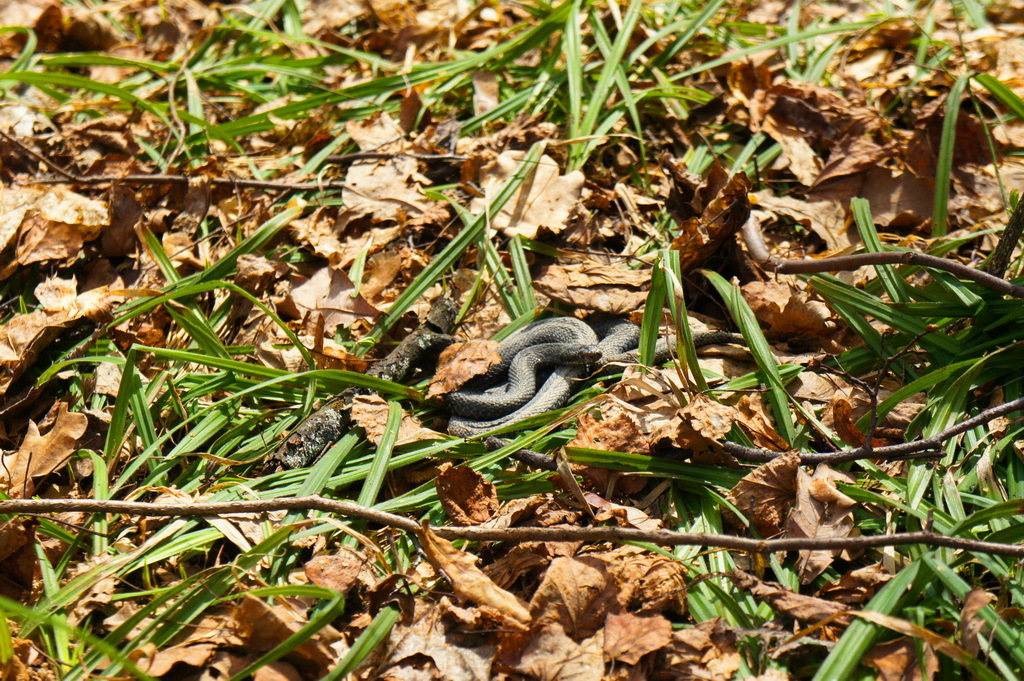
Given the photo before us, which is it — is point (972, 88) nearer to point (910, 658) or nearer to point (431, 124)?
point (431, 124)

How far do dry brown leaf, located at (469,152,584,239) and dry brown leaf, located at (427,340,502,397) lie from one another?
31.7 inches

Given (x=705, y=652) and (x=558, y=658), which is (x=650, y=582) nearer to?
(x=705, y=652)

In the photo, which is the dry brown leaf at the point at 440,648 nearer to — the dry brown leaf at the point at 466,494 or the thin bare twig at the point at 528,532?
the thin bare twig at the point at 528,532

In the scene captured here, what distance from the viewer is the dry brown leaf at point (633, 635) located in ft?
8.42

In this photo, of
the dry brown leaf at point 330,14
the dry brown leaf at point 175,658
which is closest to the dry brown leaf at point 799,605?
the dry brown leaf at point 175,658

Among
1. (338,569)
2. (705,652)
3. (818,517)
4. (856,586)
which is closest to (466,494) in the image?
(338,569)

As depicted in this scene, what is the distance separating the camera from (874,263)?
3443 millimetres

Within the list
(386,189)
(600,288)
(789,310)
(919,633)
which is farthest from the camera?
(386,189)

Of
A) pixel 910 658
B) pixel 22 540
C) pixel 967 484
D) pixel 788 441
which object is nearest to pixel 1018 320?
pixel 967 484

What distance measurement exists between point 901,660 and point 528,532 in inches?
52.8

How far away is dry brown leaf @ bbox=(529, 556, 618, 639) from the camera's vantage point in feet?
8.86

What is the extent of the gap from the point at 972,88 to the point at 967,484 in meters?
3.16

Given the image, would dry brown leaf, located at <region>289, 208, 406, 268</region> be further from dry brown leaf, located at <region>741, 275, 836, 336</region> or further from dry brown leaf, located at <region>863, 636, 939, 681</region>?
dry brown leaf, located at <region>863, 636, 939, 681</region>

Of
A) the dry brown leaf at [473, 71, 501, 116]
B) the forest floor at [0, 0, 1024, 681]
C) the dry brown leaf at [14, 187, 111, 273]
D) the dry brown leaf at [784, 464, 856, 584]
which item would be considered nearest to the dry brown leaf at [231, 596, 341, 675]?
the forest floor at [0, 0, 1024, 681]
